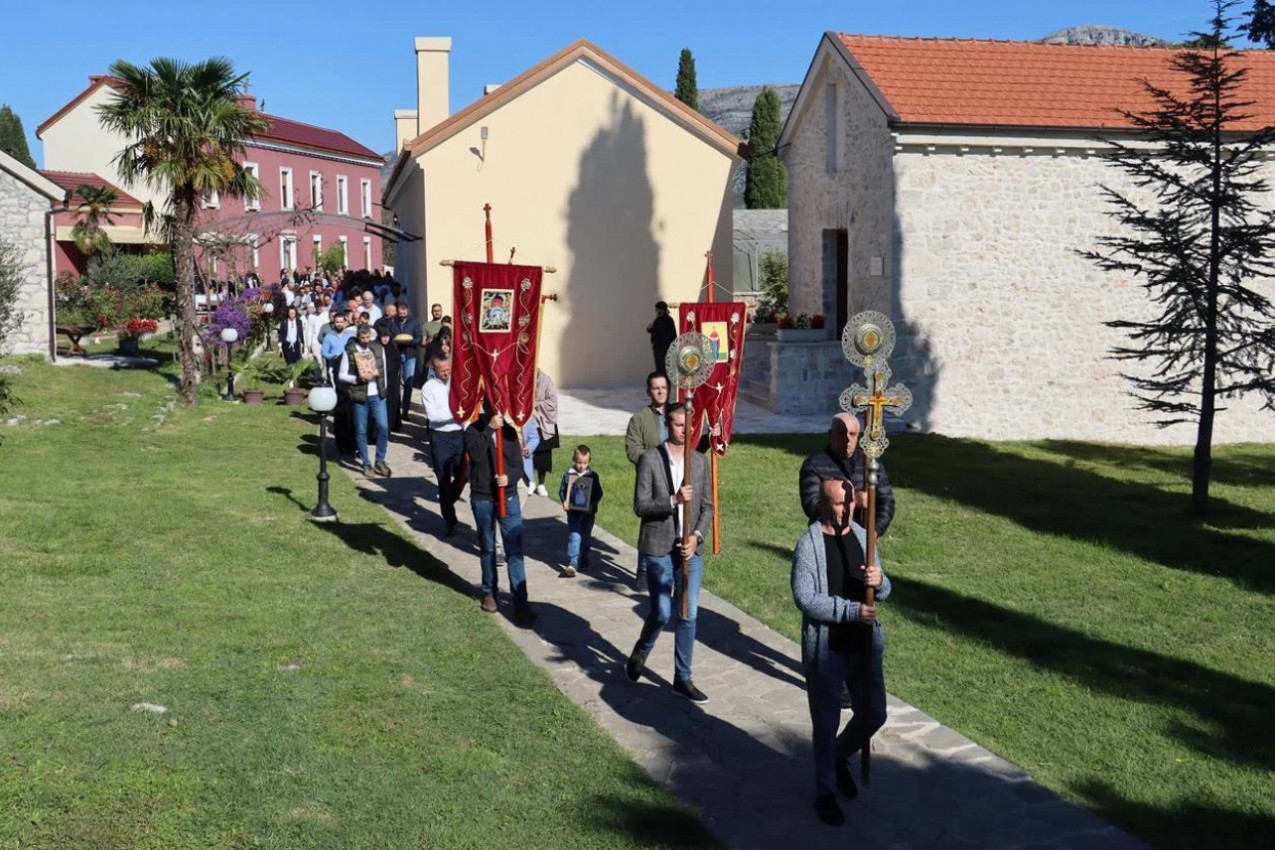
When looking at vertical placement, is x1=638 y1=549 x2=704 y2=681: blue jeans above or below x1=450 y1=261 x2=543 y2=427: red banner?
below

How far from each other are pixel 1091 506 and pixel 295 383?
546 inches

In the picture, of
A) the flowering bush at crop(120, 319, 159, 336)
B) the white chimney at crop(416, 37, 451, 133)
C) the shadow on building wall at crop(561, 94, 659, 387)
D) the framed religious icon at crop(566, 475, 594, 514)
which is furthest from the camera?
the white chimney at crop(416, 37, 451, 133)

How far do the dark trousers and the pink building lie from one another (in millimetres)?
29605

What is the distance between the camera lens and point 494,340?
405 inches

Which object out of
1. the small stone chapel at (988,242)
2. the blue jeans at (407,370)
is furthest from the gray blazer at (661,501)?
the small stone chapel at (988,242)

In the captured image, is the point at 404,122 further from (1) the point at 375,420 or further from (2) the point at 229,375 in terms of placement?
(1) the point at 375,420

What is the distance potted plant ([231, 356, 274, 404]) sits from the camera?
21766 millimetres

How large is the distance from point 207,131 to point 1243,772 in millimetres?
17782

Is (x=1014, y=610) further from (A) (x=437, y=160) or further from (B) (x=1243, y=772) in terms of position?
(A) (x=437, y=160)

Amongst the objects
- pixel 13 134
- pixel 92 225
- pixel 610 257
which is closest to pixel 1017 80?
pixel 610 257

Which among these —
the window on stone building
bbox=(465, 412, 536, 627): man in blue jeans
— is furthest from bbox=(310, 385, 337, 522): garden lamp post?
the window on stone building

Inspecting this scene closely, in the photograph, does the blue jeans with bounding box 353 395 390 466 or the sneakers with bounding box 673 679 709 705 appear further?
the blue jeans with bounding box 353 395 390 466

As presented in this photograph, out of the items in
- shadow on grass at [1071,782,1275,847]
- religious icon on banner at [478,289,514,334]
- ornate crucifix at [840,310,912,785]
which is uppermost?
religious icon on banner at [478,289,514,334]

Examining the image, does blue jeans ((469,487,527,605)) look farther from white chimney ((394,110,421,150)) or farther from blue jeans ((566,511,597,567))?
white chimney ((394,110,421,150))
